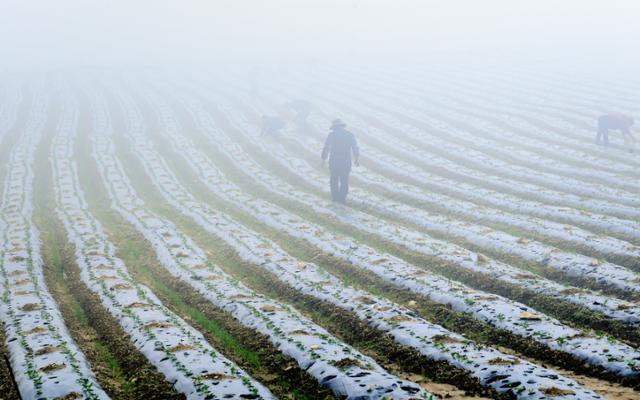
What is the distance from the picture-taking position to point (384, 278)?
1170 centimetres

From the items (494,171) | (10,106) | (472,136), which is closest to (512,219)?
(494,171)

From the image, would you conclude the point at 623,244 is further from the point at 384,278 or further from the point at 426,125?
the point at 426,125

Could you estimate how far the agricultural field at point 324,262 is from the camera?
25.6 ft

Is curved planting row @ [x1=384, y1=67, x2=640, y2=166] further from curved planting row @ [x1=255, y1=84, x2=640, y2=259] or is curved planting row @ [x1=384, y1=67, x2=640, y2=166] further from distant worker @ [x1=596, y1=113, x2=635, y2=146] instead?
curved planting row @ [x1=255, y1=84, x2=640, y2=259]

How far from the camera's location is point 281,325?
942 centimetres

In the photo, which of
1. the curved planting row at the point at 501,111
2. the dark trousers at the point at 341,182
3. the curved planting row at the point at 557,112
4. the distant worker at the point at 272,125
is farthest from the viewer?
the distant worker at the point at 272,125

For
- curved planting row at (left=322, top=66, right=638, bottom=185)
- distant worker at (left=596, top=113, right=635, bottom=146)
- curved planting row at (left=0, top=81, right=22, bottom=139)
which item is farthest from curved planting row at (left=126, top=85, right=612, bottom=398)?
curved planting row at (left=0, top=81, right=22, bottom=139)

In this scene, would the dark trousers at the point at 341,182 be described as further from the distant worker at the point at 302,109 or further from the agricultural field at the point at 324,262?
the distant worker at the point at 302,109

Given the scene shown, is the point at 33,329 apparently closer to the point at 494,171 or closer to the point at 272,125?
the point at 494,171

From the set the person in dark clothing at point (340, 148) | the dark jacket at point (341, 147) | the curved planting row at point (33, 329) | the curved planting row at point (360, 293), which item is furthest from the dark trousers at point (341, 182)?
the curved planting row at point (33, 329)

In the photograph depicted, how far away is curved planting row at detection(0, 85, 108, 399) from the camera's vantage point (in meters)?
7.55

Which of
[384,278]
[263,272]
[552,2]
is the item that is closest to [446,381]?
[384,278]

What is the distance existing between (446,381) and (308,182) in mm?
14150

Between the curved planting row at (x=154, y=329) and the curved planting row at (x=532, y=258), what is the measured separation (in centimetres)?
548
